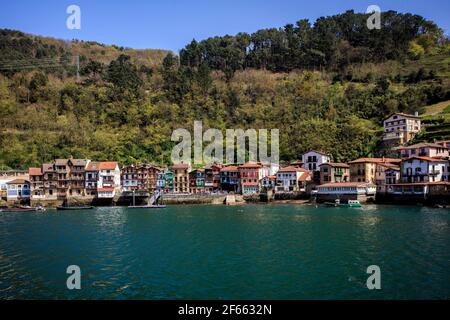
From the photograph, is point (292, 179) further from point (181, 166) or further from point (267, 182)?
point (181, 166)

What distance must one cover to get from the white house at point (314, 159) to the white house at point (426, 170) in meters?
21.9

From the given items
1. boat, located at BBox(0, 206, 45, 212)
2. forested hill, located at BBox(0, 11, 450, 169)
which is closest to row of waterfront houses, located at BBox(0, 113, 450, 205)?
forested hill, located at BBox(0, 11, 450, 169)

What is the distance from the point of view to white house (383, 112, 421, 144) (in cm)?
10125

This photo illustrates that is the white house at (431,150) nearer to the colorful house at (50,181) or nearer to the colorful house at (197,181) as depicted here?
the colorful house at (197,181)

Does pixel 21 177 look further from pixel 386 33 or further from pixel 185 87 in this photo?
pixel 386 33

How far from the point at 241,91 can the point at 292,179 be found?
5752 cm

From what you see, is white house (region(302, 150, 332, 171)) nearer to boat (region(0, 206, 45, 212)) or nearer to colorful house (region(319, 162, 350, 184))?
colorful house (region(319, 162, 350, 184))

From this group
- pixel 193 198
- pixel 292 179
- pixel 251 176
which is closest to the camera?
pixel 292 179

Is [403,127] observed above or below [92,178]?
above

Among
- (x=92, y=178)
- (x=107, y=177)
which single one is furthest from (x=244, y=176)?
(x=92, y=178)

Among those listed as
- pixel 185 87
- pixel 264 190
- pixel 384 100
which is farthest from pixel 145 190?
pixel 384 100

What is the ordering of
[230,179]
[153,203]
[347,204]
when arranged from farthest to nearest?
[230,179], [153,203], [347,204]

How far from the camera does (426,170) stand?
79938mm

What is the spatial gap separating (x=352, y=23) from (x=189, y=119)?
9017cm
